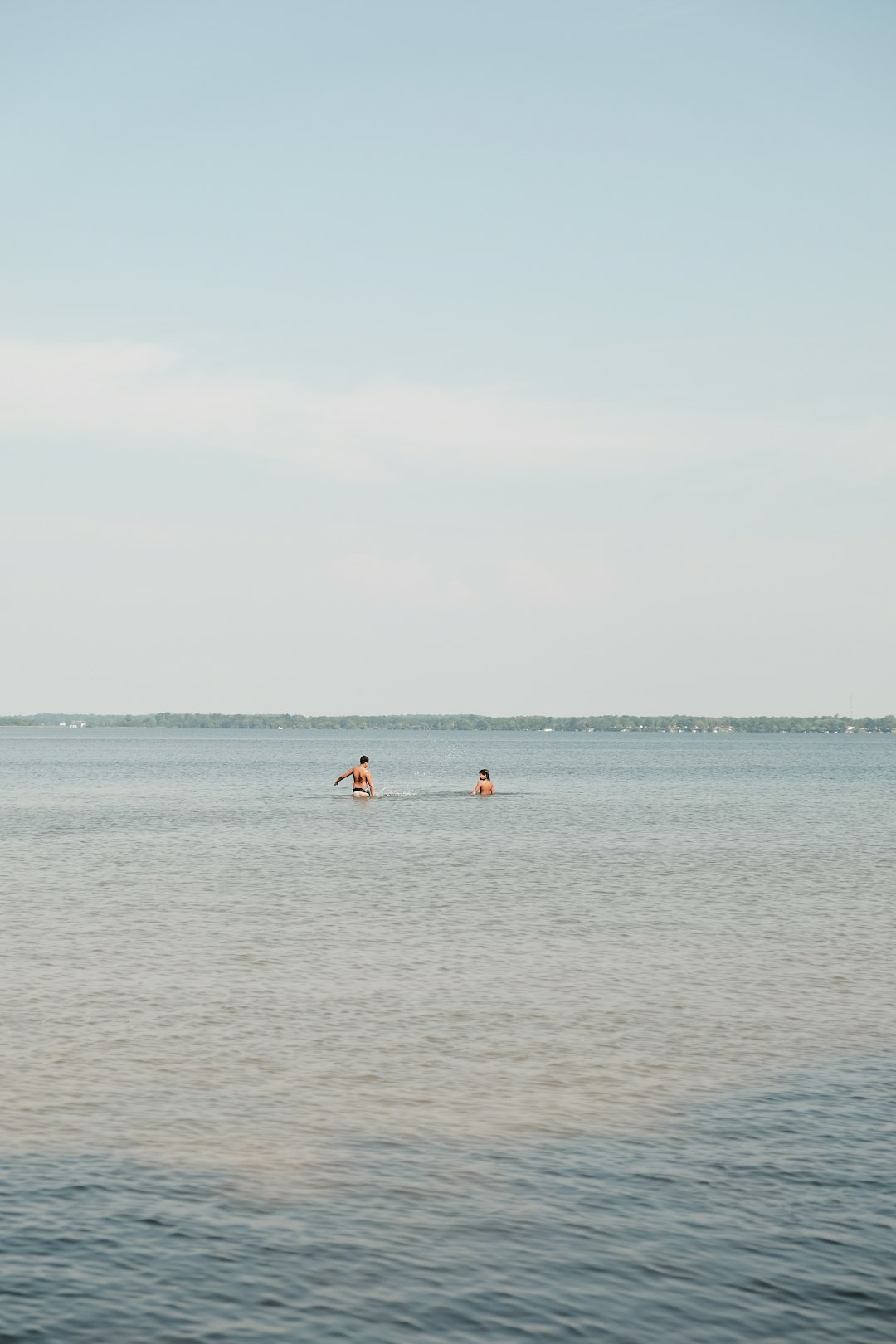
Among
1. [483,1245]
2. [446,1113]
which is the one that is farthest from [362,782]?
[483,1245]

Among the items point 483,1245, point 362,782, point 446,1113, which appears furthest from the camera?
point 362,782

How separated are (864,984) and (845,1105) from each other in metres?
8.54

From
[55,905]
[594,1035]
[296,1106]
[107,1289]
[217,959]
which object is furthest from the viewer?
[55,905]

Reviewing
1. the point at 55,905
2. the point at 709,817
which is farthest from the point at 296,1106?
the point at 709,817

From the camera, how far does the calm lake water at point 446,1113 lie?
36.9 ft

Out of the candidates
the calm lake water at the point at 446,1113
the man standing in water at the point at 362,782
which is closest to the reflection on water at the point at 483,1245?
the calm lake water at the point at 446,1113

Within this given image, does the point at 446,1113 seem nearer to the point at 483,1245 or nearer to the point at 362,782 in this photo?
the point at 483,1245

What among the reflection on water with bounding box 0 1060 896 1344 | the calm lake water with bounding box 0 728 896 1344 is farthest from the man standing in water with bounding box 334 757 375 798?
the reflection on water with bounding box 0 1060 896 1344

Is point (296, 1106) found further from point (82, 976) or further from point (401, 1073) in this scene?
point (82, 976)

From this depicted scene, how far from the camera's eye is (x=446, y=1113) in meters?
16.4

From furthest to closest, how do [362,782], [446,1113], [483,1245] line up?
[362,782]
[446,1113]
[483,1245]

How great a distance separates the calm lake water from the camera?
1126 centimetres

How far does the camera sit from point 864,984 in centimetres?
2473

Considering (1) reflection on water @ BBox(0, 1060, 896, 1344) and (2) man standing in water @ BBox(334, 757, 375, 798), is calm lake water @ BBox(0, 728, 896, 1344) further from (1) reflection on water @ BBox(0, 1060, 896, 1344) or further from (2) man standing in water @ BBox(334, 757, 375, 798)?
(2) man standing in water @ BBox(334, 757, 375, 798)
